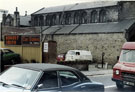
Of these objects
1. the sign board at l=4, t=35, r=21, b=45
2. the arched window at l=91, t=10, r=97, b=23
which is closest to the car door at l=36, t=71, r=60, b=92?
the sign board at l=4, t=35, r=21, b=45

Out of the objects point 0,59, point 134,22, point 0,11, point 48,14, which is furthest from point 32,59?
point 48,14

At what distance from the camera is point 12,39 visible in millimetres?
25562

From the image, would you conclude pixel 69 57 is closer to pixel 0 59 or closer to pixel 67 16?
pixel 0 59

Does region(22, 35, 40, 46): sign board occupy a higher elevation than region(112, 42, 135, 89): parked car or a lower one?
higher

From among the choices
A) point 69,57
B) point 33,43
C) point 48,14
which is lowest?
point 69,57

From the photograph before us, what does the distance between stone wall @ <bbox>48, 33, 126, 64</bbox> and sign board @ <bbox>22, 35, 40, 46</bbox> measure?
57.3 ft

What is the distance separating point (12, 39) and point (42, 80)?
2003cm

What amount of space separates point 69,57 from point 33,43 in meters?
9.44

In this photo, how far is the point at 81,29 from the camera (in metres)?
44.4

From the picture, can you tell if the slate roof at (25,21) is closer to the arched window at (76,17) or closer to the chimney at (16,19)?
the chimney at (16,19)

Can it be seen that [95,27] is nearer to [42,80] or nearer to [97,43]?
[97,43]

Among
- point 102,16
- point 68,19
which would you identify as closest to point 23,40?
point 102,16

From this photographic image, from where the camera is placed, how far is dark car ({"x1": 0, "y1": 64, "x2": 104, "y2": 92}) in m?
6.10

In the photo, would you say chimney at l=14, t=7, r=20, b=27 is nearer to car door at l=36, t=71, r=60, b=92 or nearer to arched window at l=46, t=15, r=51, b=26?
arched window at l=46, t=15, r=51, b=26
